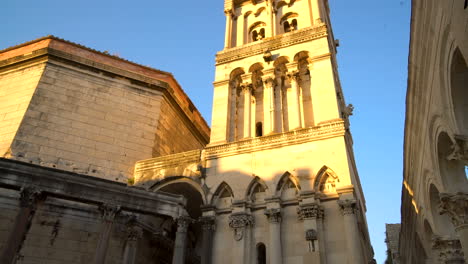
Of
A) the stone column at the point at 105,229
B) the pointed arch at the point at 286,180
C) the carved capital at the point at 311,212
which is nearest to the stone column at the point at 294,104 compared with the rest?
the pointed arch at the point at 286,180

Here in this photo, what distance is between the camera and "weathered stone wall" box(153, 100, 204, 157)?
59.4 ft

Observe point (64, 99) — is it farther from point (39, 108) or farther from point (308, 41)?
point (308, 41)

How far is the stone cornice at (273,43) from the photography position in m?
16.8

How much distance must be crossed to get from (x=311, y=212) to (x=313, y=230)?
574 mm

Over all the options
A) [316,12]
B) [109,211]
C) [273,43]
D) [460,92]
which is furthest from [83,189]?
[316,12]

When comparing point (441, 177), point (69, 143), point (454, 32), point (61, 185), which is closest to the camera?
point (454, 32)

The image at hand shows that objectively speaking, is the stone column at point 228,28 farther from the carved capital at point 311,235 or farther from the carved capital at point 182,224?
the carved capital at point 311,235

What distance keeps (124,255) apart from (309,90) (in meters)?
9.62

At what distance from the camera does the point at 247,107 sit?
16.5m

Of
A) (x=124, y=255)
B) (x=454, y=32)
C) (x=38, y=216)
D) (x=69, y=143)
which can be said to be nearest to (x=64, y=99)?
(x=69, y=143)

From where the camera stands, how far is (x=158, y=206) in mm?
12180

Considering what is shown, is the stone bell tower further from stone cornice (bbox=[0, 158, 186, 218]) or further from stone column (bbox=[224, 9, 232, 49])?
stone cornice (bbox=[0, 158, 186, 218])

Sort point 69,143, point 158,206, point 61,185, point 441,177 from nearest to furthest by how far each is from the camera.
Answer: point 441,177, point 61,185, point 158,206, point 69,143

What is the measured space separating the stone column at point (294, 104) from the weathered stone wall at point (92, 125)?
6385 mm
